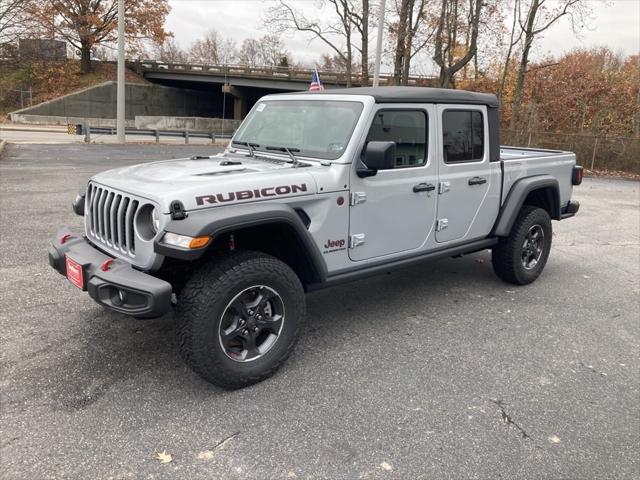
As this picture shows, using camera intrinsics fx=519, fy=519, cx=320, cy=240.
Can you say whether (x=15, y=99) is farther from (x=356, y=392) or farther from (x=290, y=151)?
(x=356, y=392)

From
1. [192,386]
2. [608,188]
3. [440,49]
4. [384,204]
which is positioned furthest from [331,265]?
[440,49]

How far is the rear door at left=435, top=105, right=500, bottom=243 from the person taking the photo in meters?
4.39

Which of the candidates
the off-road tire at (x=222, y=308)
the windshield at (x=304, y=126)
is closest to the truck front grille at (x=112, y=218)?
the off-road tire at (x=222, y=308)

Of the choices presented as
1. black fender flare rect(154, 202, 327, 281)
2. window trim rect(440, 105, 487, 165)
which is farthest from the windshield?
window trim rect(440, 105, 487, 165)

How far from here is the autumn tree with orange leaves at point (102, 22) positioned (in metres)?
40.6

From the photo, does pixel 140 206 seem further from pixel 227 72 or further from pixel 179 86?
pixel 179 86

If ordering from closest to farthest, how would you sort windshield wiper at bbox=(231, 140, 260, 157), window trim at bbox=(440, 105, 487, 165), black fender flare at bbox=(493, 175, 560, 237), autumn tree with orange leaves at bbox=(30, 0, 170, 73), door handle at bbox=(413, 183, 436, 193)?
door handle at bbox=(413, 183, 436, 193) < windshield wiper at bbox=(231, 140, 260, 157) < window trim at bbox=(440, 105, 487, 165) < black fender flare at bbox=(493, 175, 560, 237) < autumn tree with orange leaves at bbox=(30, 0, 170, 73)

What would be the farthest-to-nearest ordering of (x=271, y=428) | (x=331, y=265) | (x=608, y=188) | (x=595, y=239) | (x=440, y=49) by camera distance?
(x=440, y=49)
(x=608, y=188)
(x=595, y=239)
(x=331, y=265)
(x=271, y=428)

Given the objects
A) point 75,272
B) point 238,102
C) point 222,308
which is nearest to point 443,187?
point 222,308

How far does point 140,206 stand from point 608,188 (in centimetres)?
1513

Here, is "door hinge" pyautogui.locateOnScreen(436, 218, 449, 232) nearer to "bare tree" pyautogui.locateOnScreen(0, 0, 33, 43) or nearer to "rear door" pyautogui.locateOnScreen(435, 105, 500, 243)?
"rear door" pyautogui.locateOnScreen(435, 105, 500, 243)

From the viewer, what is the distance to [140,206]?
3057 mm

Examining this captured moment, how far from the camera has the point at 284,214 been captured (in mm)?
3213

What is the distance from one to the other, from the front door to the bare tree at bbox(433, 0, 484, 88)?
2047 centimetres
